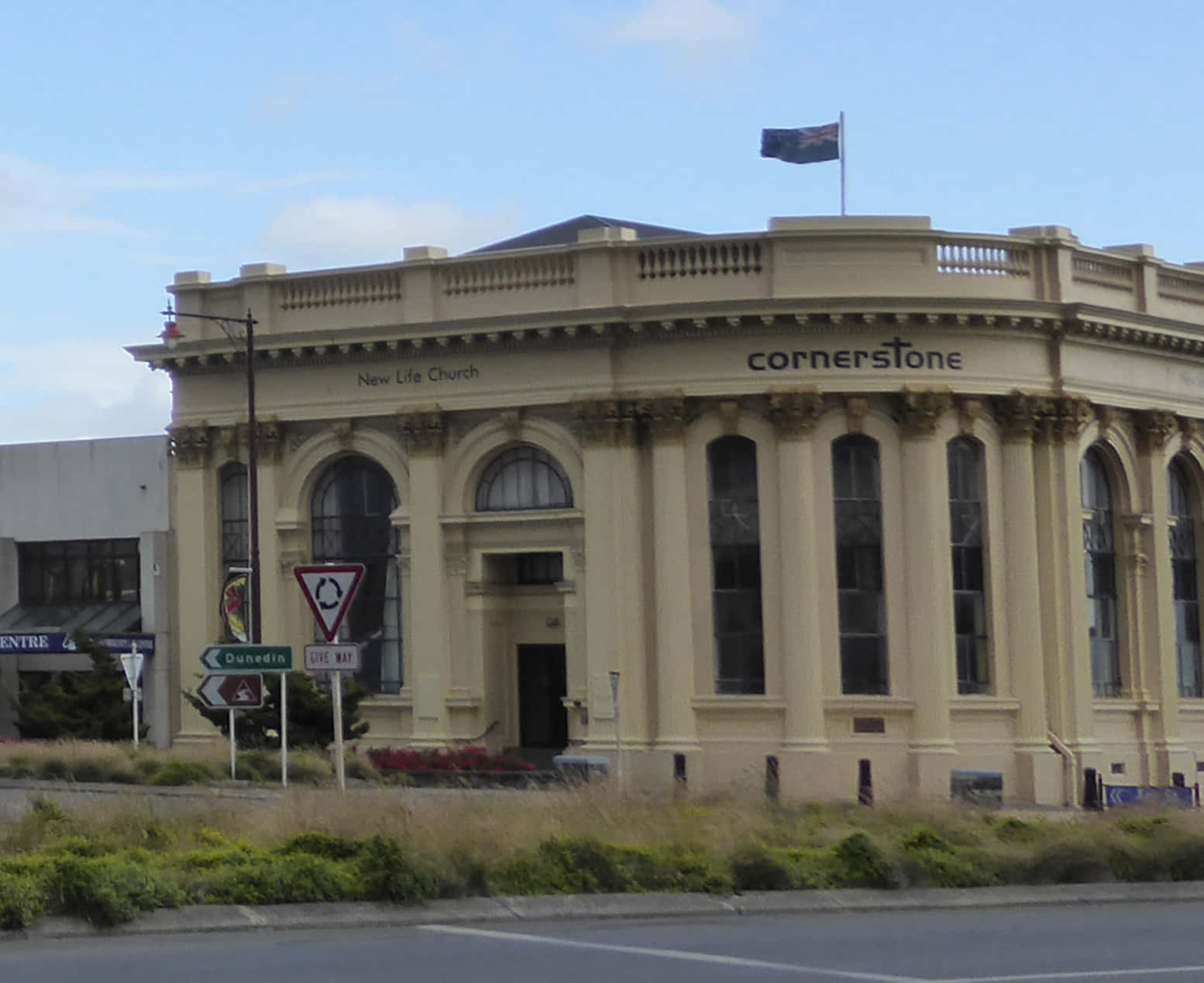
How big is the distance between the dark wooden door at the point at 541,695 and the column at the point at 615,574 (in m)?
2.18

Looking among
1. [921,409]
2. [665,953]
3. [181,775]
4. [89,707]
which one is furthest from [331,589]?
[89,707]

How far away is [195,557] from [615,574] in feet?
29.4

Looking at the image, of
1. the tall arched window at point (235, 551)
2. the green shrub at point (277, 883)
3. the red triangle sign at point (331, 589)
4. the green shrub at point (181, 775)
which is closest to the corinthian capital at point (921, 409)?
the tall arched window at point (235, 551)

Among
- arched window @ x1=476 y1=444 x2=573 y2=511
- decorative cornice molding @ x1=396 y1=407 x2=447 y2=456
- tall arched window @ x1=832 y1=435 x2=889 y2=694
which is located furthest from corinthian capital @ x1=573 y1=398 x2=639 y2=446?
tall arched window @ x1=832 y1=435 x2=889 y2=694

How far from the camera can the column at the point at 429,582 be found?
40.0 metres

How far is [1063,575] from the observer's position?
1543 inches

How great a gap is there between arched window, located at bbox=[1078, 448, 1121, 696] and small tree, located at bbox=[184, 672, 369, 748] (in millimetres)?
13168

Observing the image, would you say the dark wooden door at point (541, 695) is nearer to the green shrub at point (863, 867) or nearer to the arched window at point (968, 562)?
the arched window at point (968, 562)

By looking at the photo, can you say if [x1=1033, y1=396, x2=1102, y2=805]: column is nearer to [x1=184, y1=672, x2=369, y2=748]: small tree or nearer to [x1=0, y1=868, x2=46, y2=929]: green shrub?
[x1=184, y1=672, x2=369, y2=748]: small tree

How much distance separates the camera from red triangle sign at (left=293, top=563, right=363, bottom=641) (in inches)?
866

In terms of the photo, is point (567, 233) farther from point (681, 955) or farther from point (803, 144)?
point (681, 955)

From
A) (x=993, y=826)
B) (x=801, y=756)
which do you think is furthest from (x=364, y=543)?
(x=993, y=826)

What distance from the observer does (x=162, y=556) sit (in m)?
45.4

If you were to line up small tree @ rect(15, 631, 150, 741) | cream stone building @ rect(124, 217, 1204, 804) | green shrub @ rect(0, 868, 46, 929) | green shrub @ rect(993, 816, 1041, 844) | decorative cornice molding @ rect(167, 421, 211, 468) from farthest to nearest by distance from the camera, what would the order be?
small tree @ rect(15, 631, 150, 741), decorative cornice molding @ rect(167, 421, 211, 468), cream stone building @ rect(124, 217, 1204, 804), green shrub @ rect(993, 816, 1041, 844), green shrub @ rect(0, 868, 46, 929)
